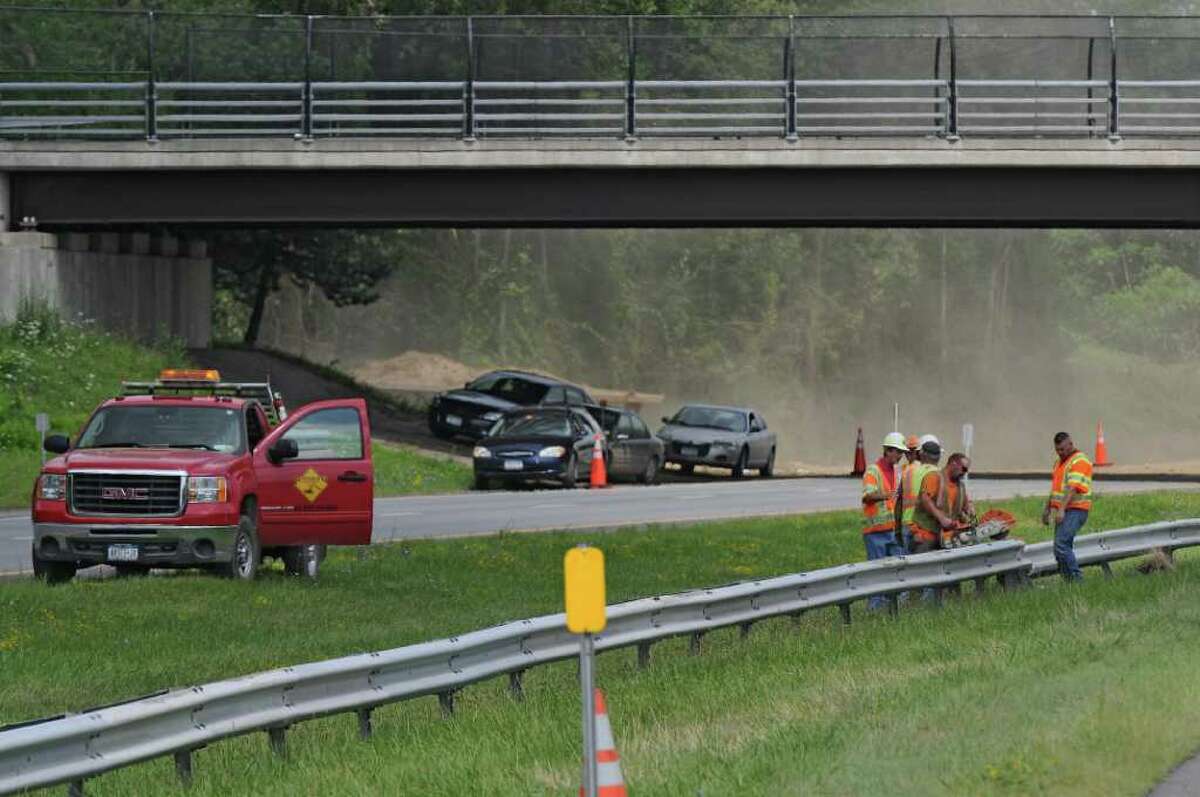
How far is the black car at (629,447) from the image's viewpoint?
44.5 m

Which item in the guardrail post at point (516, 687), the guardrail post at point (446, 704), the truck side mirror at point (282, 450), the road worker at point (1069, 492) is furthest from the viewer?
the truck side mirror at point (282, 450)

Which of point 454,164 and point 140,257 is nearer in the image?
point 454,164

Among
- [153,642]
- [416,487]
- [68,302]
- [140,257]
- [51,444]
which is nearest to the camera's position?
[153,642]

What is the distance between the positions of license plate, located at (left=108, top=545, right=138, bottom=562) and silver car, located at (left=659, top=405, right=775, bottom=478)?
1107 inches

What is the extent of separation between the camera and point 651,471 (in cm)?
4612

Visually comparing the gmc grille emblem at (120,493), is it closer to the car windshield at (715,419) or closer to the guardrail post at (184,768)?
A: the guardrail post at (184,768)

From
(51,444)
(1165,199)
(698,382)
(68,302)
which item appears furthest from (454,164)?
(698,382)

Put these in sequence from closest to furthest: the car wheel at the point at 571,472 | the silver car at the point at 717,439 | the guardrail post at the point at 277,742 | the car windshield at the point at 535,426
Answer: the guardrail post at the point at 277,742
the car wheel at the point at 571,472
the car windshield at the point at 535,426
the silver car at the point at 717,439

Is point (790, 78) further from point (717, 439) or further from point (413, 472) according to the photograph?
point (413, 472)

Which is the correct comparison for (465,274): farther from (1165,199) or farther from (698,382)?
(1165,199)

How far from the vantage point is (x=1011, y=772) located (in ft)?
34.3

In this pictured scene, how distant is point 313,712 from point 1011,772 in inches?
134

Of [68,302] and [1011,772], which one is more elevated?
[68,302]

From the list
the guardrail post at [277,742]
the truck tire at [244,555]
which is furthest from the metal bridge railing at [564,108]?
the guardrail post at [277,742]
